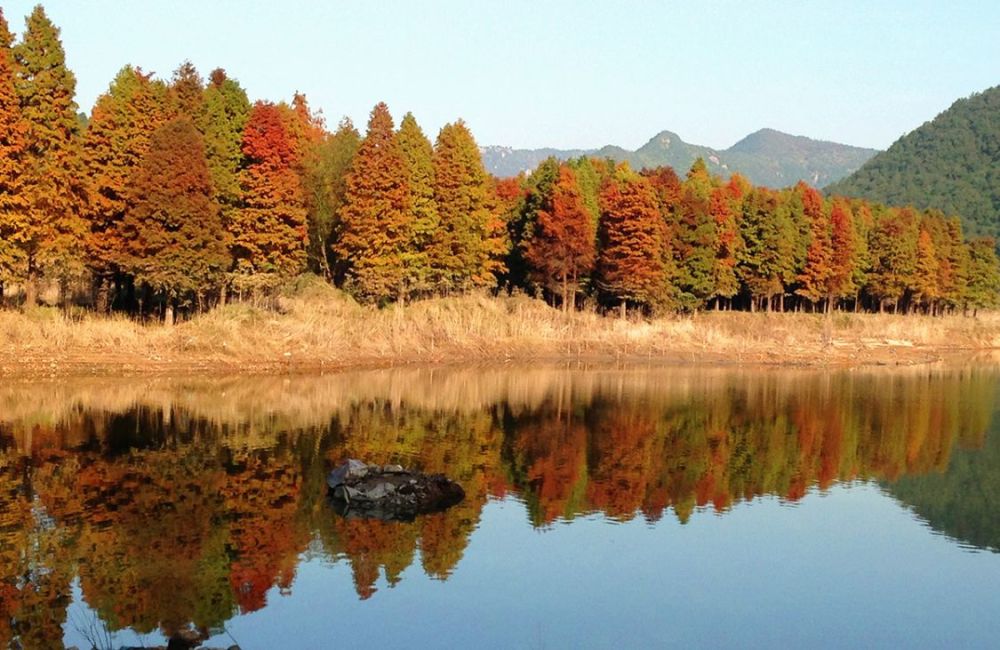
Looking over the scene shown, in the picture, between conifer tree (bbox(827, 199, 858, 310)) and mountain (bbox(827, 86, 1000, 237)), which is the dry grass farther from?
mountain (bbox(827, 86, 1000, 237))

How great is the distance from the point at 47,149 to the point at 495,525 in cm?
3281

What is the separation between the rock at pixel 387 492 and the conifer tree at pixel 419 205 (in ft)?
112

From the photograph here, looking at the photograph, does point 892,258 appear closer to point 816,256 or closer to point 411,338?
point 816,256

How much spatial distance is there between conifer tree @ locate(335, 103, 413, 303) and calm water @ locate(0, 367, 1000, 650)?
656 inches

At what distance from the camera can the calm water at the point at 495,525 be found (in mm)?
15484

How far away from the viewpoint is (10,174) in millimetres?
41938

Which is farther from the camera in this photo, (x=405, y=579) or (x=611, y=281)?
(x=611, y=281)

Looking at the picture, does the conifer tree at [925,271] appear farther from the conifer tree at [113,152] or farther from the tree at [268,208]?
the conifer tree at [113,152]

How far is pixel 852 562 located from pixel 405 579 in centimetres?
899

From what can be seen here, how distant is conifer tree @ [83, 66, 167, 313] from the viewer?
46125 millimetres

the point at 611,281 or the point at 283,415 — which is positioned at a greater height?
the point at 611,281

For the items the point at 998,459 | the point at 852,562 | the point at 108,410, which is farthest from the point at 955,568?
the point at 108,410

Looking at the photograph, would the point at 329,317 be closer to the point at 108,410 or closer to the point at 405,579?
the point at 108,410

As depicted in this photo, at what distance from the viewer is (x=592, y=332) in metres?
58.2
